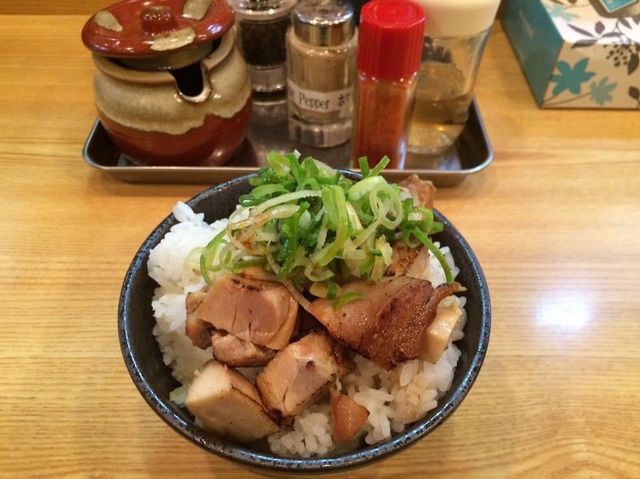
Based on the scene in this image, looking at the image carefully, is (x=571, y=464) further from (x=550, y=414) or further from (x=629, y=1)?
(x=629, y=1)

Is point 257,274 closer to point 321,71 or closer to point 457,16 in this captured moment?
point 321,71

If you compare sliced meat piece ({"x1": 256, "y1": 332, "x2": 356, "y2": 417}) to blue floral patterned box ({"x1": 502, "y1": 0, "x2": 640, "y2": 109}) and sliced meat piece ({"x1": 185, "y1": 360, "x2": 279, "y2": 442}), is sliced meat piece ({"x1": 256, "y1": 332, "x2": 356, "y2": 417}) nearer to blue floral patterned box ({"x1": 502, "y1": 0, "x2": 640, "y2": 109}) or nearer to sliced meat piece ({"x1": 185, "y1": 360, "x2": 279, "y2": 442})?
sliced meat piece ({"x1": 185, "y1": 360, "x2": 279, "y2": 442})

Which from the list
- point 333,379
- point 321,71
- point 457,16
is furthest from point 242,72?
point 333,379

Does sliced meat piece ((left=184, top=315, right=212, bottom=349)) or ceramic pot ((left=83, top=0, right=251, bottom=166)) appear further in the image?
ceramic pot ((left=83, top=0, right=251, bottom=166))

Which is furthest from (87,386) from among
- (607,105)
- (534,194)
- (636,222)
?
(607,105)

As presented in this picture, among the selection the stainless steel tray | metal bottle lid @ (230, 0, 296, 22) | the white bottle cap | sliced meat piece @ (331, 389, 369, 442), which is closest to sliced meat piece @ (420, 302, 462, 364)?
sliced meat piece @ (331, 389, 369, 442)

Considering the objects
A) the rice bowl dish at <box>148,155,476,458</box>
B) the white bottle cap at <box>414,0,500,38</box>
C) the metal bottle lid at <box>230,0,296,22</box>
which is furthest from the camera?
the metal bottle lid at <box>230,0,296,22</box>
